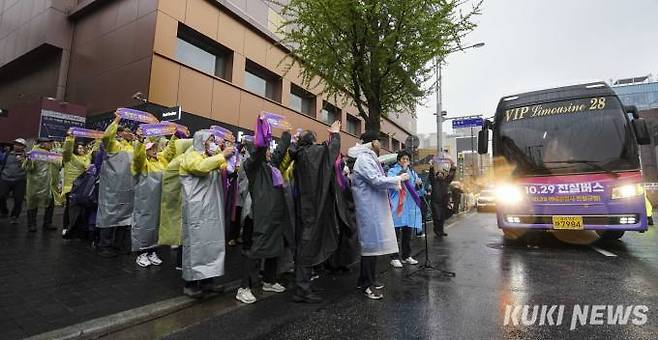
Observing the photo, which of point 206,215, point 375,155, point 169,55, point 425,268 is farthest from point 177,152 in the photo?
point 169,55

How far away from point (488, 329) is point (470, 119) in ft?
60.0

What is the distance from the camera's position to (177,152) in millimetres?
5266

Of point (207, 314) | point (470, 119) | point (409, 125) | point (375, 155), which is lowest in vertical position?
point (207, 314)

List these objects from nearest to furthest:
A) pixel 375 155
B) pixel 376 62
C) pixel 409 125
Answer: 1. pixel 375 155
2. pixel 376 62
3. pixel 409 125

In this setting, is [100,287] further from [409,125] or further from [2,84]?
[409,125]

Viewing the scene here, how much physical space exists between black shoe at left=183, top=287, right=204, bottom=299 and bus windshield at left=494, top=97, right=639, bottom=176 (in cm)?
625

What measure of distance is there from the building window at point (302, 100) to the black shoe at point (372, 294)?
16.2 m

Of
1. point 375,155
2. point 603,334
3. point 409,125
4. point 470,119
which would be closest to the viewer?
point 603,334

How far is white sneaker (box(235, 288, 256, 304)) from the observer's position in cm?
414

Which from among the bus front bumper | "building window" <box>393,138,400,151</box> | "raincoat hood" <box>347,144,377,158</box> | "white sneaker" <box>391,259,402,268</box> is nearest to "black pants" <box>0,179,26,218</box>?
"raincoat hood" <box>347,144,377,158</box>

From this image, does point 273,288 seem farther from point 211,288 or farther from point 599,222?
point 599,222

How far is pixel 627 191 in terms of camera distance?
6578 mm

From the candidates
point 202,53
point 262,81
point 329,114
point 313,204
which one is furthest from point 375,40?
point 329,114

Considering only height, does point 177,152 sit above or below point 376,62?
below
